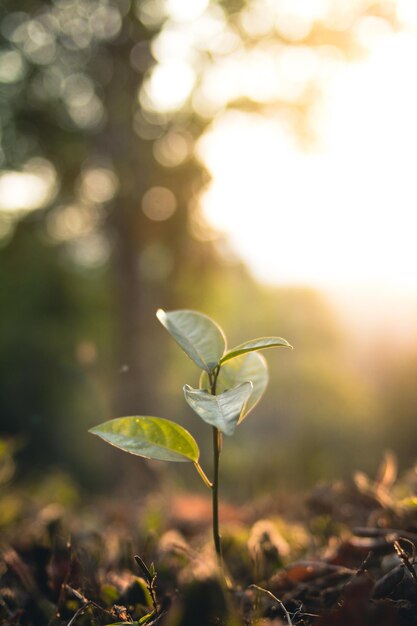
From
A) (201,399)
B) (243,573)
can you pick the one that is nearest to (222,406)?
(201,399)

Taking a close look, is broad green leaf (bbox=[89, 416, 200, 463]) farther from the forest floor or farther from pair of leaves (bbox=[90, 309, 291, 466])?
the forest floor

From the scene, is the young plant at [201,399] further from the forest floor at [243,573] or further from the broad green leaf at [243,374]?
the forest floor at [243,573]

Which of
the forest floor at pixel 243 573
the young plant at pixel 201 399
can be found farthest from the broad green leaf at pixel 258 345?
the forest floor at pixel 243 573

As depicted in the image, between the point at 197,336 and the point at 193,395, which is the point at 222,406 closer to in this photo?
the point at 193,395

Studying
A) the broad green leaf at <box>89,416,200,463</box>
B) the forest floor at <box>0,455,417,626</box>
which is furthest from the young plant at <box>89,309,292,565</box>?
the forest floor at <box>0,455,417,626</box>

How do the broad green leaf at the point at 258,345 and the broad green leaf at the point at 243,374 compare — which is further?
the broad green leaf at the point at 243,374

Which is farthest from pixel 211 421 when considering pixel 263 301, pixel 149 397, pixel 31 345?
pixel 263 301
